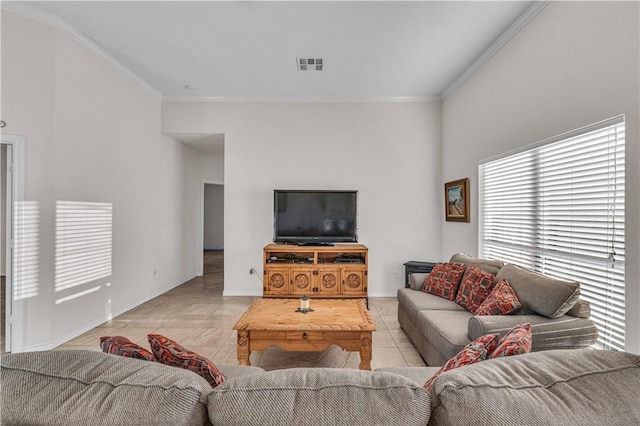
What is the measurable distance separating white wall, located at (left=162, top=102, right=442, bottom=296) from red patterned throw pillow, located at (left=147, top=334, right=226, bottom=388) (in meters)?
3.87

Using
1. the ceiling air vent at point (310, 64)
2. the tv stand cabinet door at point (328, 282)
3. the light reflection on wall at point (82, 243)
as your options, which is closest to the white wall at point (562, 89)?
the tv stand cabinet door at point (328, 282)

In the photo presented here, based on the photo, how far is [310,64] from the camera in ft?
13.0

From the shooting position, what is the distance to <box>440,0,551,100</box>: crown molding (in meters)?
2.83

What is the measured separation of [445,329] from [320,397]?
190cm

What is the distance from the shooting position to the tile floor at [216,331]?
112 inches

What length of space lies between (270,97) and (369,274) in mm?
3227

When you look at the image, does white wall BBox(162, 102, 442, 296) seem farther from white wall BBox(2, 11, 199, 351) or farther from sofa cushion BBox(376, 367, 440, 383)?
sofa cushion BBox(376, 367, 440, 383)

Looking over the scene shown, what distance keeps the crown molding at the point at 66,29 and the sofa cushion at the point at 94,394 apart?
139 inches

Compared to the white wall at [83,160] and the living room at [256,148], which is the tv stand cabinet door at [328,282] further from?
the white wall at [83,160]

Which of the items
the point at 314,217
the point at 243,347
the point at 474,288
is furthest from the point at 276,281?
the point at 474,288

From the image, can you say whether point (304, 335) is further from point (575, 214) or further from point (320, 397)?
point (575, 214)

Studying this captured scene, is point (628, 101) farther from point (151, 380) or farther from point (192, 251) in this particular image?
point (192, 251)

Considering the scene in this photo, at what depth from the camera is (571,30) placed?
96.5 inches

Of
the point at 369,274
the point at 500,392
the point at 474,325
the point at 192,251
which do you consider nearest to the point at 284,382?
the point at 500,392
